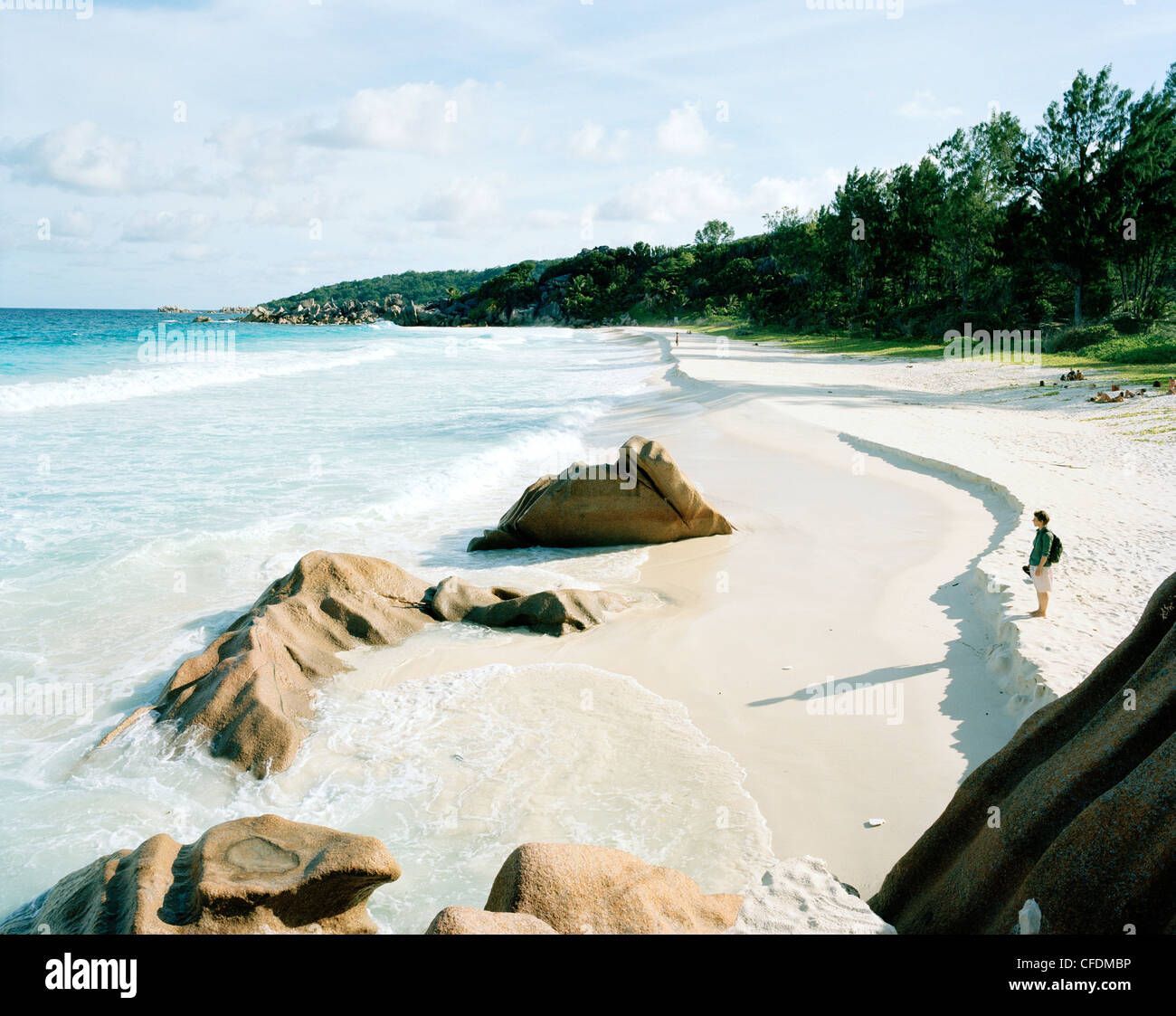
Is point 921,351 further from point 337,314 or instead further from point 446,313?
point 337,314

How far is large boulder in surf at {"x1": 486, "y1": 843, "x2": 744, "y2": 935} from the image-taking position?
3.29 metres

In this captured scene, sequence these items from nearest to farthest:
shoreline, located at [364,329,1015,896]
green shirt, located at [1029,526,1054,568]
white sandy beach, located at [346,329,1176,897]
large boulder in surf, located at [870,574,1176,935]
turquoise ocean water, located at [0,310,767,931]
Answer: large boulder in surf, located at [870,574,1176,935]
turquoise ocean water, located at [0,310,767,931]
shoreline, located at [364,329,1015,896]
white sandy beach, located at [346,329,1176,897]
green shirt, located at [1029,526,1054,568]

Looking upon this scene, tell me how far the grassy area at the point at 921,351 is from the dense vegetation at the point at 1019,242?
47 centimetres

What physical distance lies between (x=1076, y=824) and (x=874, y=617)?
5673 millimetres

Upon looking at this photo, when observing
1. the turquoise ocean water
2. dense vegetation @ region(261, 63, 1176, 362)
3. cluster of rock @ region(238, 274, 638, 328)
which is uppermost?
cluster of rock @ region(238, 274, 638, 328)

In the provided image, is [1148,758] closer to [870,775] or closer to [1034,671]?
[870,775]

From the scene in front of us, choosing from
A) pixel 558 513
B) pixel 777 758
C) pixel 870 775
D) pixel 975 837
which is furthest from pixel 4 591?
pixel 975 837

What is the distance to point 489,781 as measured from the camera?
555cm

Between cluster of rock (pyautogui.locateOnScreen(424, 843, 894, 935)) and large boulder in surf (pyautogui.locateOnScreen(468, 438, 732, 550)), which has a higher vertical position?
large boulder in surf (pyautogui.locateOnScreen(468, 438, 732, 550))

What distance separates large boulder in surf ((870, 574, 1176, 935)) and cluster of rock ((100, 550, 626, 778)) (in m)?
4.49

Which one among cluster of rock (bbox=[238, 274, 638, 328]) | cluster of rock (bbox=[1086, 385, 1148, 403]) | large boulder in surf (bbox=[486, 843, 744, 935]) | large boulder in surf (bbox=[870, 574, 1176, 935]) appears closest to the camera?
large boulder in surf (bbox=[870, 574, 1176, 935])

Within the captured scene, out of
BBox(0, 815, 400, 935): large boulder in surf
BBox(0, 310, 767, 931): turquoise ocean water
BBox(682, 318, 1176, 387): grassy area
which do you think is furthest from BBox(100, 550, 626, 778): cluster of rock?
BBox(682, 318, 1176, 387): grassy area

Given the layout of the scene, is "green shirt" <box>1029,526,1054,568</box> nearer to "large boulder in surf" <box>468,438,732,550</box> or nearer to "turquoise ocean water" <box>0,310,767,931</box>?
"turquoise ocean water" <box>0,310,767,931</box>
